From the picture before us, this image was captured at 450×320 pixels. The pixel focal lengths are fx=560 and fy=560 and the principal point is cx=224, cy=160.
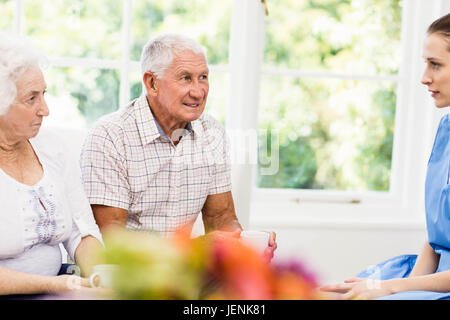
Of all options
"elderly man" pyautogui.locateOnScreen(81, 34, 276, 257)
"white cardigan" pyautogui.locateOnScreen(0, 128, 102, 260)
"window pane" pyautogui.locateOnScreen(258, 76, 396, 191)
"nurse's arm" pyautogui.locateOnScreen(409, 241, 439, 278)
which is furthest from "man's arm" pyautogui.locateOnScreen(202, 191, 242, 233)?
"nurse's arm" pyautogui.locateOnScreen(409, 241, 439, 278)

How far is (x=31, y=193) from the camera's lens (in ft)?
3.29

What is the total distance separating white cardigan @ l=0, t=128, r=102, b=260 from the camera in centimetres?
97

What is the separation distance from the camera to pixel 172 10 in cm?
166

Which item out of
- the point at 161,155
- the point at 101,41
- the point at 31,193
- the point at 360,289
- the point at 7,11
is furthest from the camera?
the point at 101,41

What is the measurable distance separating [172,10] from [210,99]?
0.95 ft

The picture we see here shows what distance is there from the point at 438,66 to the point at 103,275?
727 millimetres

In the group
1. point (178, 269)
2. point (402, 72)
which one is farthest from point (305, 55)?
point (178, 269)

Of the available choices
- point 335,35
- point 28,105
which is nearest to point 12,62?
point 28,105

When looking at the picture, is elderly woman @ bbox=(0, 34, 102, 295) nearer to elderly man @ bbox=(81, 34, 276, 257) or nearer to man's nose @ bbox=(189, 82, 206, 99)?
elderly man @ bbox=(81, 34, 276, 257)

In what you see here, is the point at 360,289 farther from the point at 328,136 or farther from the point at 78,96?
the point at 78,96

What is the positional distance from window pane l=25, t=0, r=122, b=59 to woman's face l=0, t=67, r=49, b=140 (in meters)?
0.71

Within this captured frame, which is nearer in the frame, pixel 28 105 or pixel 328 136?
pixel 28 105

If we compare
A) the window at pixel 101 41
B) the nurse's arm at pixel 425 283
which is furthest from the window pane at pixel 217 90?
the nurse's arm at pixel 425 283

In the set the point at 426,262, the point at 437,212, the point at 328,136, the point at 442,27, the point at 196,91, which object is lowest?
the point at 426,262
